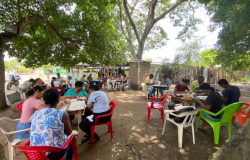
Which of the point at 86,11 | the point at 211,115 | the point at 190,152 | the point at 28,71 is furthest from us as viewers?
the point at 28,71

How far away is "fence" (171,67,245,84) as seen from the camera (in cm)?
1255

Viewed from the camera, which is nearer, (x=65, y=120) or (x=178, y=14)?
(x=65, y=120)

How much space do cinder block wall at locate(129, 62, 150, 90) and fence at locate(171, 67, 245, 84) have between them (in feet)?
16.3

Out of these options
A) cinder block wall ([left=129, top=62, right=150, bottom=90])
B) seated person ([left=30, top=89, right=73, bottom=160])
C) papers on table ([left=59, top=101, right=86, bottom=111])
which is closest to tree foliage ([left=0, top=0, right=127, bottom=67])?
cinder block wall ([left=129, top=62, right=150, bottom=90])

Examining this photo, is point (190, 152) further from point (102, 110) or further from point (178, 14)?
point (178, 14)

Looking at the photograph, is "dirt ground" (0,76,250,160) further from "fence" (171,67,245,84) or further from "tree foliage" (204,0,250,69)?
"fence" (171,67,245,84)

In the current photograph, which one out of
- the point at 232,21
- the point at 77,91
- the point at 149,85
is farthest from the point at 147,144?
the point at 149,85

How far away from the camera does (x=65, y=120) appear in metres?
1.76

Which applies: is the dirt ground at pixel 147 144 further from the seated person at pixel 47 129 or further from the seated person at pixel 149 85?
the seated person at pixel 149 85

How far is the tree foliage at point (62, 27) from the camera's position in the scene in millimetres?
5301

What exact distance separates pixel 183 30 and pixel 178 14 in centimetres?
162

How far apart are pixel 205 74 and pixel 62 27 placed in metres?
12.9

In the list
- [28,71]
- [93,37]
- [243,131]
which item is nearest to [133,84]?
[93,37]

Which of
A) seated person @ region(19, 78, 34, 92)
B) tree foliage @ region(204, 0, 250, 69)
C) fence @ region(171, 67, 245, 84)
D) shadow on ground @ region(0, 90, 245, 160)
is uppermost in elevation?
tree foliage @ region(204, 0, 250, 69)
